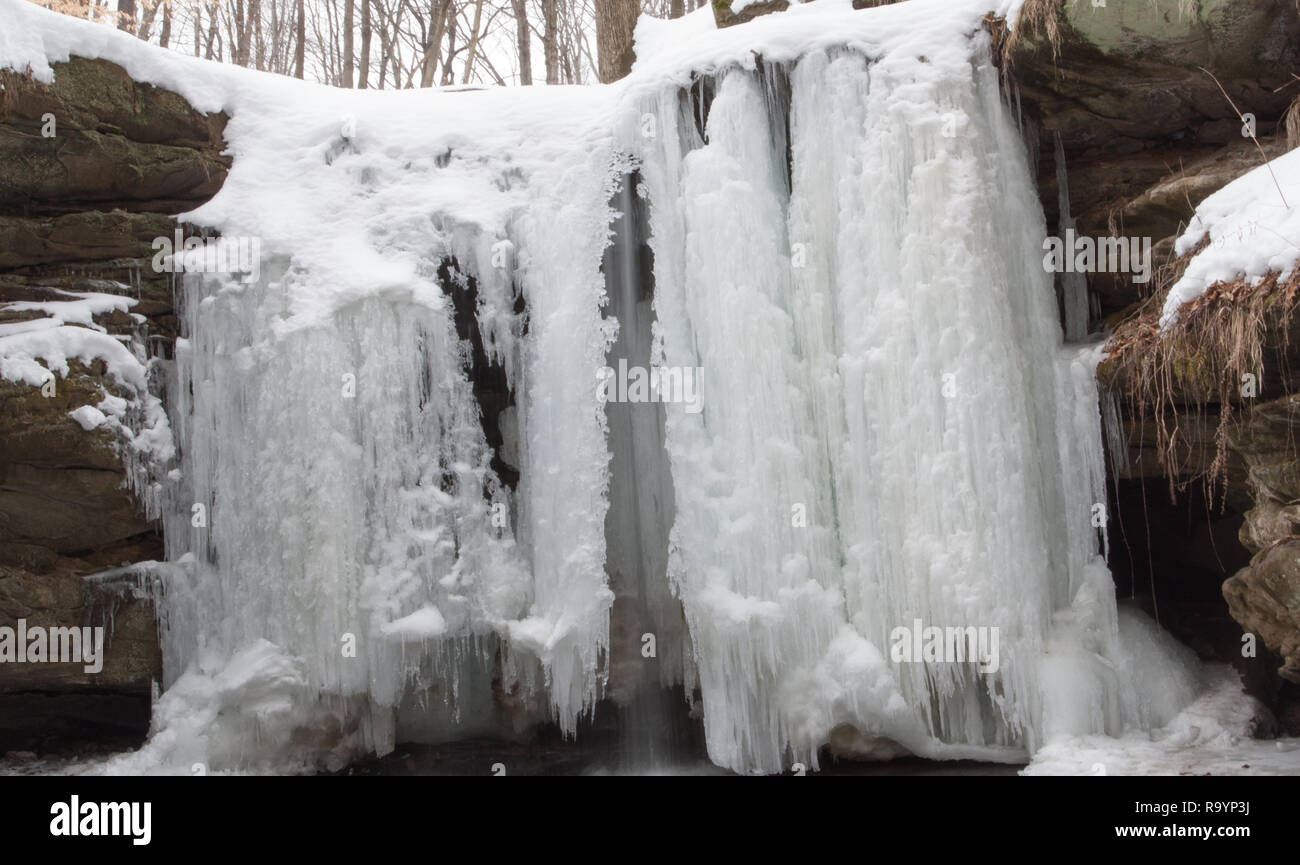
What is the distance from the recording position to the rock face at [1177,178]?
4.88m

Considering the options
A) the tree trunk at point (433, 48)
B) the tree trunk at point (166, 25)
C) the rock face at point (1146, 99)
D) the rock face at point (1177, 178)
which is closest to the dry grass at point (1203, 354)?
the rock face at point (1177, 178)

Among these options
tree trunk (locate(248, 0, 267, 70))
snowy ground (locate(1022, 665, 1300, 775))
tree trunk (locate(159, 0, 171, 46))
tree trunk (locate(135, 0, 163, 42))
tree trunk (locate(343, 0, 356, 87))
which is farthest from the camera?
tree trunk (locate(248, 0, 267, 70))

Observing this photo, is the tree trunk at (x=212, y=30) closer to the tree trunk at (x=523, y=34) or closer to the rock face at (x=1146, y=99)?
the tree trunk at (x=523, y=34)

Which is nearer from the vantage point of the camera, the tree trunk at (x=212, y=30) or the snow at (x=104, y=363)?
the snow at (x=104, y=363)

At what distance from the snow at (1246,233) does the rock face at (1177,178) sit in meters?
0.49

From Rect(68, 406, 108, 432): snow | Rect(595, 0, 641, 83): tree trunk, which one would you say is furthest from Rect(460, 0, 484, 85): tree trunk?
A: Rect(68, 406, 108, 432): snow

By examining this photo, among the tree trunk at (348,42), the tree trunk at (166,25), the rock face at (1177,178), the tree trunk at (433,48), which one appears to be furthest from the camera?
the tree trunk at (348,42)

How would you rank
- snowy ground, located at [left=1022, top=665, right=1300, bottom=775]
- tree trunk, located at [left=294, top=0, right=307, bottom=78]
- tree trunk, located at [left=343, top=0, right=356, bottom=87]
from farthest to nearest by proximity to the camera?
tree trunk, located at [left=294, top=0, right=307, bottom=78] → tree trunk, located at [left=343, top=0, right=356, bottom=87] → snowy ground, located at [left=1022, top=665, right=1300, bottom=775]

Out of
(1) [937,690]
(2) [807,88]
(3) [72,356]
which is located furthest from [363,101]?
(1) [937,690]

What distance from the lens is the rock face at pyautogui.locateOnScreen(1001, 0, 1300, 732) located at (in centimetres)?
488

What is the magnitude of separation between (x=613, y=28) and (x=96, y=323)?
222 inches

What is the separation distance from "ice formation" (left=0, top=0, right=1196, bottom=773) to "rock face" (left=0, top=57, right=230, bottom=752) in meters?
0.23

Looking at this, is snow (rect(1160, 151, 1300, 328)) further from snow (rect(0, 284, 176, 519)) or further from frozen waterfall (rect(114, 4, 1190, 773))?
snow (rect(0, 284, 176, 519))

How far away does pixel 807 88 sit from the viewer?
6035 millimetres
